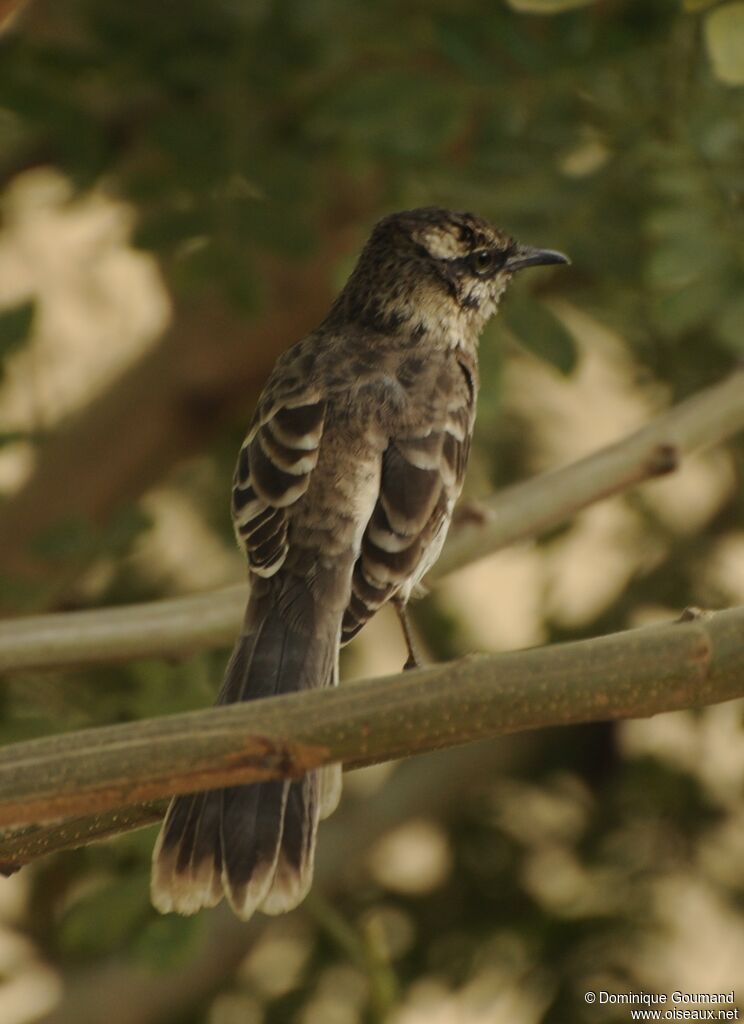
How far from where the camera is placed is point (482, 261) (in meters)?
4.17

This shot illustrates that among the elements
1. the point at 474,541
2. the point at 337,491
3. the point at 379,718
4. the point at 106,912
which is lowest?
the point at 106,912

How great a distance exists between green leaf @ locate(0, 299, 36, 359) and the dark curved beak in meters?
1.18

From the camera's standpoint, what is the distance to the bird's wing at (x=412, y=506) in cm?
335

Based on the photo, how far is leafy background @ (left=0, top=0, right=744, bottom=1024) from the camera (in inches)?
161

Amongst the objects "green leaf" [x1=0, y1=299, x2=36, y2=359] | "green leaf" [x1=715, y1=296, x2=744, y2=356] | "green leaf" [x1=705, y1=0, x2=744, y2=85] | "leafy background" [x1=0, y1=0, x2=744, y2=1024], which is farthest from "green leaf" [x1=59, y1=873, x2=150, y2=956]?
"green leaf" [x1=705, y1=0, x2=744, y2=85]

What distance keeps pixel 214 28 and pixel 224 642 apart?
1.93m

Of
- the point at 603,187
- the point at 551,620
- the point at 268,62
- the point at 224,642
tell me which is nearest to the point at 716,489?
the point at 551,620

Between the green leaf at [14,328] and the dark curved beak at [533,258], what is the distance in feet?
3.86

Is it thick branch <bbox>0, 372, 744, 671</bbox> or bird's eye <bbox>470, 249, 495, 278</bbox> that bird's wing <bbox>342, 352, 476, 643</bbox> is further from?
bird's eye <bbox>470, 249, 495, 278</bbox>

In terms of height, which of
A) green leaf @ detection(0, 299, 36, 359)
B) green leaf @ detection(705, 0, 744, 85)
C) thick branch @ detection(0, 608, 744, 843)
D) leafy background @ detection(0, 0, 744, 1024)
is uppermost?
green leaf @ detection(705, 0, 744, 85)

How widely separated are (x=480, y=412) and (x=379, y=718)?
1.78 meters

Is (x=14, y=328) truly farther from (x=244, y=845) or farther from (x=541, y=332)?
(x=244, y=845)

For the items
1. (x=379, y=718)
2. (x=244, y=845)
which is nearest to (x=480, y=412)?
(x=244, y=845)

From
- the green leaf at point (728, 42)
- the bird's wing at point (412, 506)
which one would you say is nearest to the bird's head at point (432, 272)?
the bird's wing at point (412, 506)
